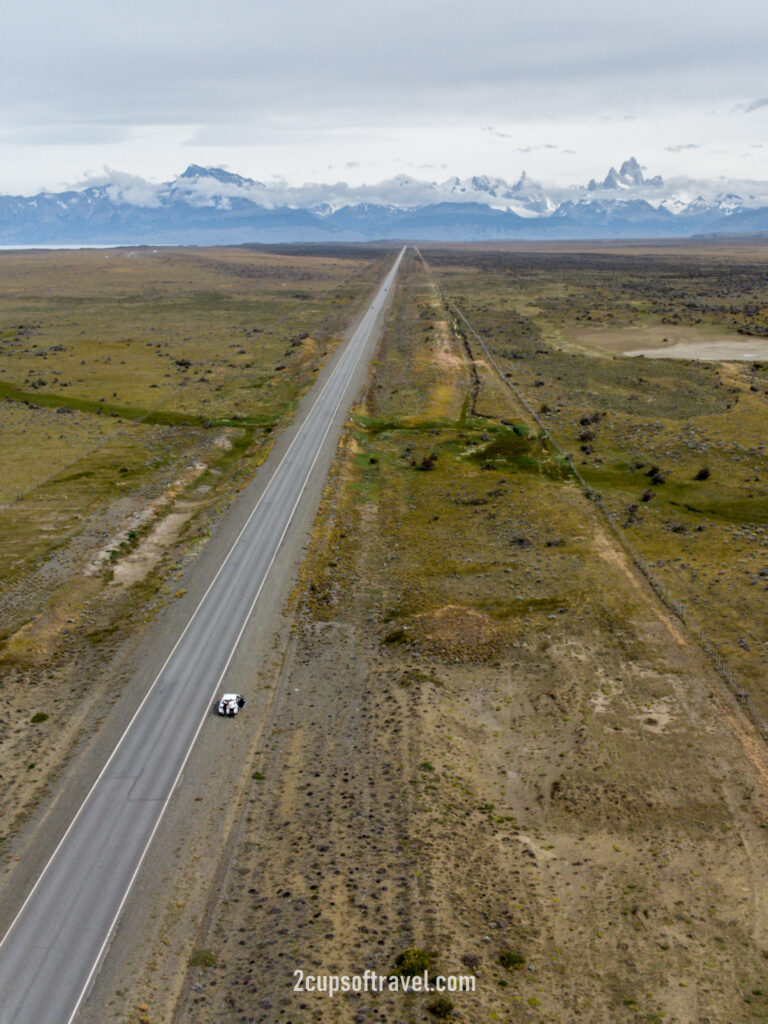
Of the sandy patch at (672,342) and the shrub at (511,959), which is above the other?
the sandy patch at (672,342)

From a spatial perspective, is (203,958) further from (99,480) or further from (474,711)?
(99,480)

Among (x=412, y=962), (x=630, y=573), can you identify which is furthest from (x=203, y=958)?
(x=630, y=573)

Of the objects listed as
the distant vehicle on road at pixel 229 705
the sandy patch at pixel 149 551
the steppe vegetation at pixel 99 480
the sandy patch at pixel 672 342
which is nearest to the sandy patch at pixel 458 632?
the distant vehicle on road at pixel 229 705

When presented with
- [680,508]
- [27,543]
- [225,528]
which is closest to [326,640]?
[225,528]

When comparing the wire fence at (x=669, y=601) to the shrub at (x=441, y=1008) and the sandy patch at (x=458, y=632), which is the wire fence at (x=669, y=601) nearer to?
the sandy patch at (x=458, y=632)

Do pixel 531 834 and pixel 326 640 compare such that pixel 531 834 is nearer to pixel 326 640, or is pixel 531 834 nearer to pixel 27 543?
pixel 326 640

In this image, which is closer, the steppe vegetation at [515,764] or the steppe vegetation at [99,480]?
the steppe vegetation at [515,764]
